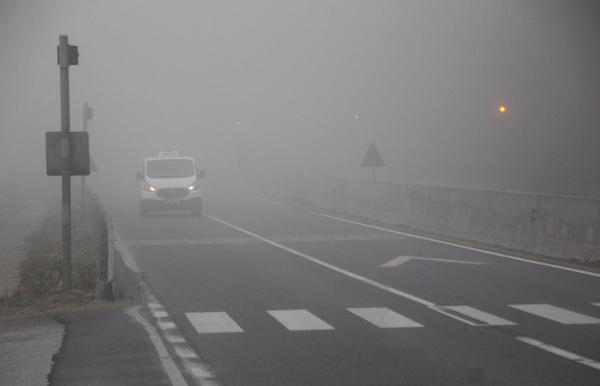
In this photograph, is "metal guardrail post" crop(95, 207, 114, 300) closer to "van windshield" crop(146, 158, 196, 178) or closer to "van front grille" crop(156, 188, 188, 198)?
"van front grille" crop(156, 188, 188, 198)

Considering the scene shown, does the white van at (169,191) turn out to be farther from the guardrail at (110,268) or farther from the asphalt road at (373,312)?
the guardrail at (110,268)

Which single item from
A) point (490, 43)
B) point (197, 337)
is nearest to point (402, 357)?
point (197, 337)

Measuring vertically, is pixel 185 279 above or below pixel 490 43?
below

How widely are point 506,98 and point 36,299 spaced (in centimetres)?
8529

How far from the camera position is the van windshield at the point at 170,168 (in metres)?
35.6

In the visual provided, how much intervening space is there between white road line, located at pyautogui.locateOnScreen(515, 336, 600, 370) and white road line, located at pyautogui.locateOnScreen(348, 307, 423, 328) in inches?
56.8

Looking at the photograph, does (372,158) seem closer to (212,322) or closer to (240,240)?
(240,240)

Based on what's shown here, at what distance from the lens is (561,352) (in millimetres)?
10203

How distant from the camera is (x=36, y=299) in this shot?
14.7 meters

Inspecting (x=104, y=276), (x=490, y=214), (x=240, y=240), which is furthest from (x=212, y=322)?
(x=240, y=240)

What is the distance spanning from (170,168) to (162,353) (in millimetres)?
25968

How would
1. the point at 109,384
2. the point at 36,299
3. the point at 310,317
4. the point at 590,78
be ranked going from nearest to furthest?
the point at 109,384
the point at 310,317
the point at 36,299
the point at 590,78

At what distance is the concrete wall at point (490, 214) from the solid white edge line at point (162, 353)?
8.53m

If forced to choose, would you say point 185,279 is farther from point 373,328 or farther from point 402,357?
point 402,357
